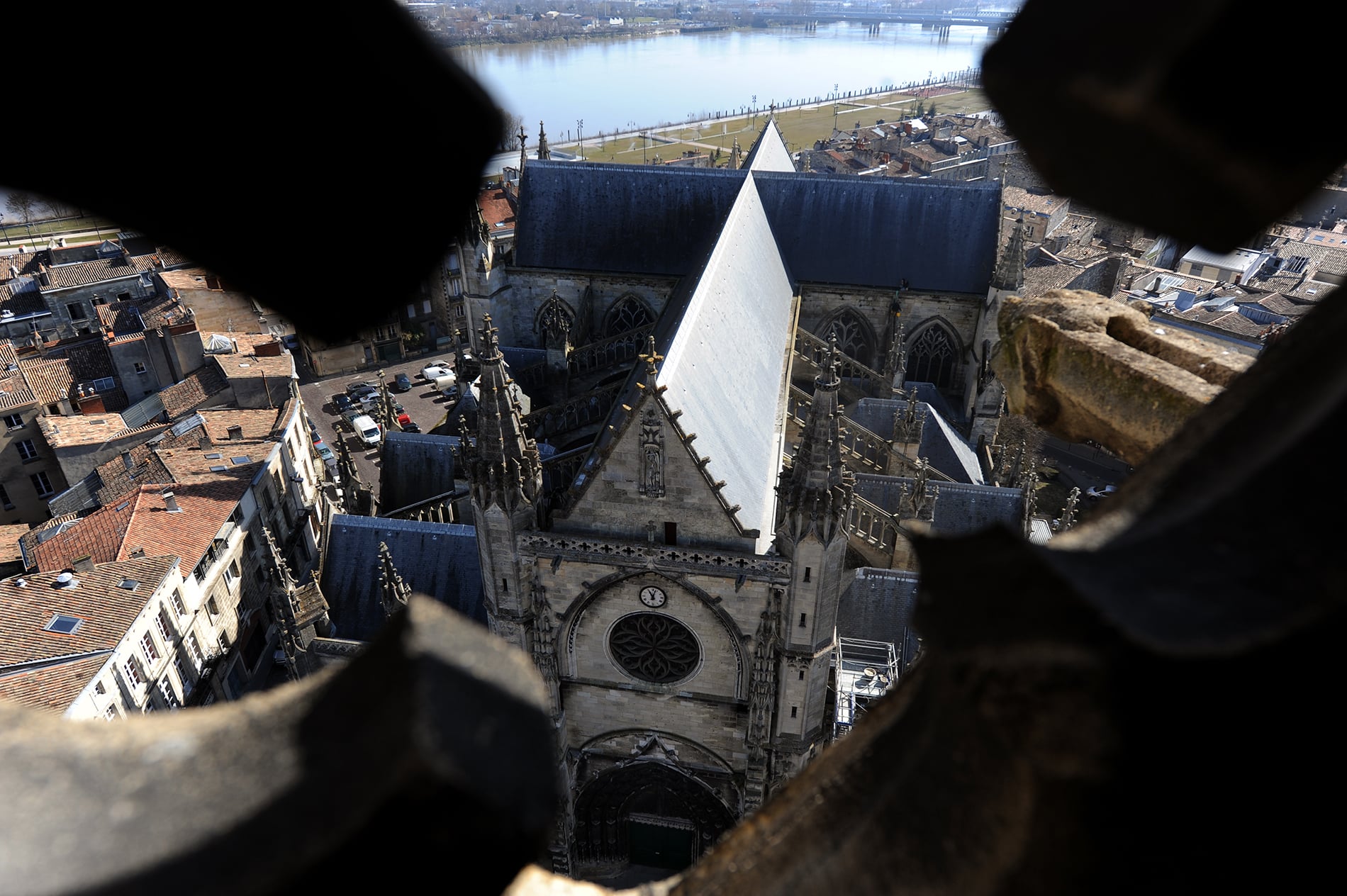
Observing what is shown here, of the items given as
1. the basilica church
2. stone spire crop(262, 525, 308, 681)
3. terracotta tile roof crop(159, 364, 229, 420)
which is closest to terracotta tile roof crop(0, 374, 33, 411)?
terracotta tile roof crop(159, 364, 229, 420)

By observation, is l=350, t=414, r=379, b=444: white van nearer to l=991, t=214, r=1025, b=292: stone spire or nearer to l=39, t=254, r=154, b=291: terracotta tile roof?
l=39, t=254, r=154, b=291: terracotta tile roof

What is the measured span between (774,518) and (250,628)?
22526 millimetres

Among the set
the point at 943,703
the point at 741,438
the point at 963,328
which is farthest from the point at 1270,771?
the point at 963,328

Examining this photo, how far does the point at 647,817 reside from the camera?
1939 cm

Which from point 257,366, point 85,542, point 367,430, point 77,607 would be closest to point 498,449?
point 77,607

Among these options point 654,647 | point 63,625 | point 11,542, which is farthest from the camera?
point 11,542

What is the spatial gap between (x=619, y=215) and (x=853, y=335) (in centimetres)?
971

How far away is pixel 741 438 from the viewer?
16547mm

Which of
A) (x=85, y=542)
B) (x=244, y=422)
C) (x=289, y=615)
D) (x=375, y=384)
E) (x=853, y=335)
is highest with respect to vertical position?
(x=853, y=335)

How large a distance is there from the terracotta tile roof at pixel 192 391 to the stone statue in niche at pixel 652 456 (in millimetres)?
30999

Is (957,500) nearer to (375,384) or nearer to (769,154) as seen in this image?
(769,154)

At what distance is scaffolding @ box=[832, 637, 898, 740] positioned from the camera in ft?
57.3

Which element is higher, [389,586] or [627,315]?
[627,315]

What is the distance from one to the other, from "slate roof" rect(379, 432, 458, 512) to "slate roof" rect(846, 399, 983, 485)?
498 inches
